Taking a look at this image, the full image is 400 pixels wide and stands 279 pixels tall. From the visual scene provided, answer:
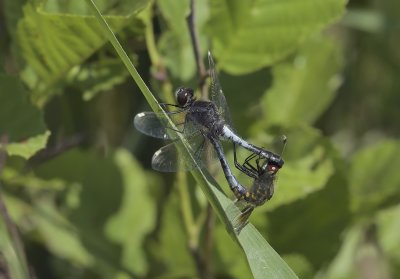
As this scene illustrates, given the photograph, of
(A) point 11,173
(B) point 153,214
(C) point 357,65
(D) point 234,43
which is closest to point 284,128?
(D) point 234,43

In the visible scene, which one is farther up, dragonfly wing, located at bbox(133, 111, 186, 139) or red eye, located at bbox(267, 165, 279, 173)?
dragonfly wing, located at bbox(133, 111, 186, 139)

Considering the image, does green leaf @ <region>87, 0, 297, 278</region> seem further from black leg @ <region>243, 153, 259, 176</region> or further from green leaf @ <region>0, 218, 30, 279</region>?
green leaf @ <region>0, 218, 30, 279</region>

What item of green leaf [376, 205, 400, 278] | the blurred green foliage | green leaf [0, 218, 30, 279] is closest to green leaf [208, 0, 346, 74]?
the blurred green foliage

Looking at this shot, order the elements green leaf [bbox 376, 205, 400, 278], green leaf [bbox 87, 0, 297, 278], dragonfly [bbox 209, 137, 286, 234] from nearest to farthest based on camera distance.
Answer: green leaf [bbox 87, 0, 297, 278], dragonfly [bbox 209, 137, 286, 234], green leaf [bbox 376, 205, 400, 278]

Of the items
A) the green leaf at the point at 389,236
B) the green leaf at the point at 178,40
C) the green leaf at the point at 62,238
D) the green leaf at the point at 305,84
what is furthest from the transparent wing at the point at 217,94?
the green leaf at the point at 389,236

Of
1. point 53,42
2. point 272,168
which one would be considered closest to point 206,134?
point 272,168

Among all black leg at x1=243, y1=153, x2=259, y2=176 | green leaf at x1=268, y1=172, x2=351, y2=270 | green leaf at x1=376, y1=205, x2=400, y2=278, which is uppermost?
black leg at x1=243, y1=153, x2=259, y2=176
